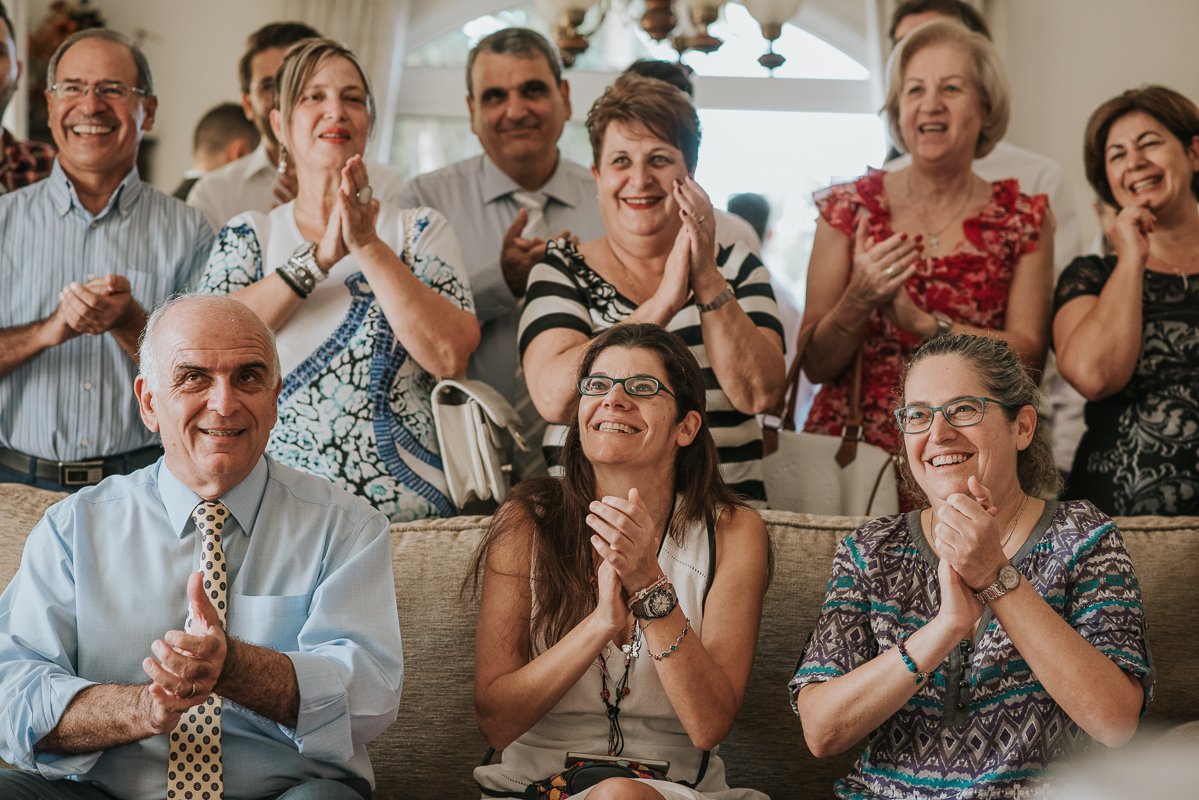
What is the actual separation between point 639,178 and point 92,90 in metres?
1.31

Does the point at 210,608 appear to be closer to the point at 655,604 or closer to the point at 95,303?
the point at 655,604

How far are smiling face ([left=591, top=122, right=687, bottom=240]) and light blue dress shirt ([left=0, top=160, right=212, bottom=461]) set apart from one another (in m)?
1.01

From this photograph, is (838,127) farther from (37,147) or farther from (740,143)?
(37,147)

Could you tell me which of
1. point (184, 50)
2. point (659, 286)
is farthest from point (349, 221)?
point (184, 50)

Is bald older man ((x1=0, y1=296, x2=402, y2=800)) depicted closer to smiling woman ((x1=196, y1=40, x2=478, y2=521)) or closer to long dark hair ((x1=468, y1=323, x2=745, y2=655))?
long dark hair ((x1=468, y1=323, x2=745, y2=655))

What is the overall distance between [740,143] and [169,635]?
23.6ft

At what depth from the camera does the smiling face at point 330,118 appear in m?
3.06

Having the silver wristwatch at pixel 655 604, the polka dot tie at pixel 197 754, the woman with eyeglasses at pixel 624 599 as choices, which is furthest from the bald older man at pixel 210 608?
the silver wristwatch at pixel 655 604

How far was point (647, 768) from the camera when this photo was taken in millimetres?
2332

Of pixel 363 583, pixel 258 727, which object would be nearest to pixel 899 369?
pixel 363 583

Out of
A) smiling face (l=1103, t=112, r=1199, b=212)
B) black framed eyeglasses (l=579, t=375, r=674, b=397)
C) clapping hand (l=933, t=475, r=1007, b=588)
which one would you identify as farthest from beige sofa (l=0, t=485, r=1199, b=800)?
smiling face (l=1103, t=112, r=1199, b=212)

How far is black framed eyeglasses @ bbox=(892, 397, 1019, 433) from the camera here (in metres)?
2.26

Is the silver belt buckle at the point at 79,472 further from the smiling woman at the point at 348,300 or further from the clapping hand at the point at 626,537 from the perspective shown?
the clapping hand at the point at 626,537

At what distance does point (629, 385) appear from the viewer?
2.47 metres
